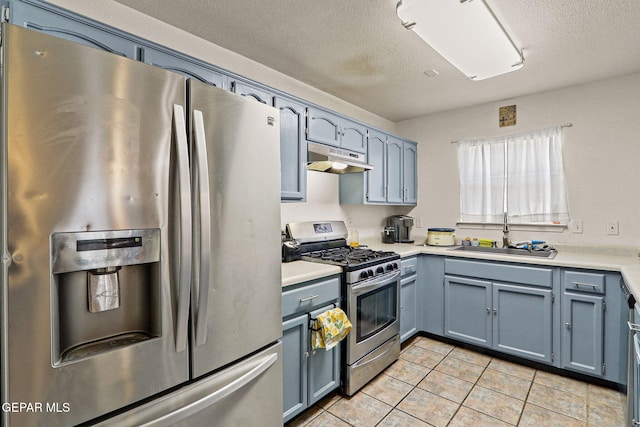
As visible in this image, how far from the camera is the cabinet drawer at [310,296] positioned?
5.88ft

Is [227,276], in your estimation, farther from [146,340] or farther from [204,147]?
[204,147]

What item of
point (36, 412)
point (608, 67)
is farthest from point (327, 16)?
point (608, 67)

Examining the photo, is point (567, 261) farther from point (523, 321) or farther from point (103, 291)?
point (103, 291)

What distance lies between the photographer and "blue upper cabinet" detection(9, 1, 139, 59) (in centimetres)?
124

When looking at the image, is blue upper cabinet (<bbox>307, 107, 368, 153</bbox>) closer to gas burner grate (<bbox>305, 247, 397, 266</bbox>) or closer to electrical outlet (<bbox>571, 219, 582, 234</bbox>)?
gas burner grate (<bbox>305, 247, 397, 266</bbox>)

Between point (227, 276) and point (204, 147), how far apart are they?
512 millimetres

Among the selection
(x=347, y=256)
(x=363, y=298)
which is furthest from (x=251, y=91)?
(x=363, y=298)

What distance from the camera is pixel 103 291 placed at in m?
0.98

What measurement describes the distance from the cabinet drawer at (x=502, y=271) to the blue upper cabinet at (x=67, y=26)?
287 centimetres

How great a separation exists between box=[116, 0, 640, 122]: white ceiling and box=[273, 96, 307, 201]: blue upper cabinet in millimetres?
397

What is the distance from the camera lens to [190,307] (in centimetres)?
115

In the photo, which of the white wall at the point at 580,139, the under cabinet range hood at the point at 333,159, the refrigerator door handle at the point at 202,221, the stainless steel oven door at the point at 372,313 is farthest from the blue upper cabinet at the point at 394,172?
the refrigerator door handle at the point at 202,221

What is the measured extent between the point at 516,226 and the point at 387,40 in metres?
2.34

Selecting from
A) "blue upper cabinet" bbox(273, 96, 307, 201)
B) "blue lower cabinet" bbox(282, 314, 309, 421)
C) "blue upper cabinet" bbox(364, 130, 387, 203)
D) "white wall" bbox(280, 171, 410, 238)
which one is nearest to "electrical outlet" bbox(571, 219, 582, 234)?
"blue upper cabinet" bbox(364, 130, 387, 203)
